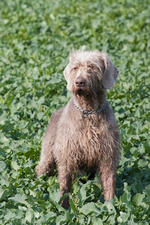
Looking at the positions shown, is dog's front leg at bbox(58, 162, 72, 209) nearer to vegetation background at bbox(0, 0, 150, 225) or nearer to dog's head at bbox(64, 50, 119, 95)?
vegetation background at bbox(0, 0, 150, 225)

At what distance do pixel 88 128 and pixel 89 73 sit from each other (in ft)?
2.07

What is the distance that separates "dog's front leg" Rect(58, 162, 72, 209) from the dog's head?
0.97 meters

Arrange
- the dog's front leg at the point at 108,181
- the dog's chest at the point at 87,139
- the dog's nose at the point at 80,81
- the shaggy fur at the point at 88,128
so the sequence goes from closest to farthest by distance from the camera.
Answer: the dog's nose at the point at 80,81
the shaggy fur at the point at 88,128
the dog's chest at the point at 87,139
the dog's front leg at the point at 108,181

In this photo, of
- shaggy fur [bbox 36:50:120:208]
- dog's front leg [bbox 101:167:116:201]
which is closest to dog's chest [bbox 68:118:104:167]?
shaggy fur [bbox 36:50:120:208]

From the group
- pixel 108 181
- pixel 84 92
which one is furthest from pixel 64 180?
pixel 84 92

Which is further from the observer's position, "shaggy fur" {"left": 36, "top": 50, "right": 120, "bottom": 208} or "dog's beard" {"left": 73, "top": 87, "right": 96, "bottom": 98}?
"shaggy fur" {"left": 36, "top": 50, "right": 120, "bottom": 208}

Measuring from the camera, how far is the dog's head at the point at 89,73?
340 cm

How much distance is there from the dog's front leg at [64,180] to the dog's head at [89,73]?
3.19 feet

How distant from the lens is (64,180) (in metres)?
3.88

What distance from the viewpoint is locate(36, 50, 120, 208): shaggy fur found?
353 centimetres

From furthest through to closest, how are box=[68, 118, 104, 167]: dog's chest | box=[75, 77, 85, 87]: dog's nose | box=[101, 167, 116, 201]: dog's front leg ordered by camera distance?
1. box=[101, 167, 116, 201]: dog's front leg
2. box=[68, 118, 104, 167]: dog's chest
3. box=[75, 77, 85, 87]: dog's nose

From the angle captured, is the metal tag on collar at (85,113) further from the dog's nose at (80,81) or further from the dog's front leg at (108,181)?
the dog's front leg at (108,181)

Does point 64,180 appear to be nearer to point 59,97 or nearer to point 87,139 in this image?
point 87,139

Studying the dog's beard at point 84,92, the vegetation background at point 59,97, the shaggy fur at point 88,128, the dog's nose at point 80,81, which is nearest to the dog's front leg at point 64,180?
the shaggy fur at point 88,128
